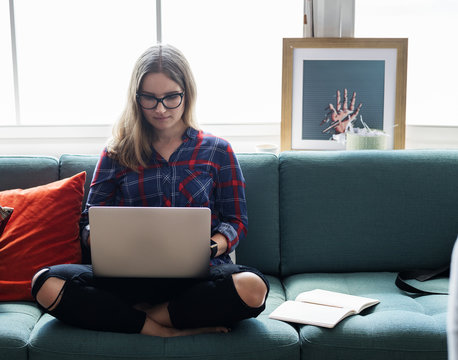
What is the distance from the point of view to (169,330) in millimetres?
1695

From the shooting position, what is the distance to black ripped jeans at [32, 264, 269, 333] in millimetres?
1674

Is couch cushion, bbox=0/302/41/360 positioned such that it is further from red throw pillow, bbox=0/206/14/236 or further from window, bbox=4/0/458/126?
window, bbox=4/0/458/126

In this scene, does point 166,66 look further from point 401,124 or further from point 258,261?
point 401,124

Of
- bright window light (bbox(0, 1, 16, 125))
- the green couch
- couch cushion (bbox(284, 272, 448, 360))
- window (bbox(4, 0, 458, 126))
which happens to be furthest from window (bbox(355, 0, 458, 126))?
bright window light (bbox(0, 1, 16, 125))

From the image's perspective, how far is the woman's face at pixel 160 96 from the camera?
2000mm

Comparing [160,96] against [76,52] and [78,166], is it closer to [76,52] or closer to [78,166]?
[78,166]

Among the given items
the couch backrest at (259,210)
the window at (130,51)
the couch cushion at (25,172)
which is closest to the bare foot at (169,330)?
the couch backrest at (259,210)

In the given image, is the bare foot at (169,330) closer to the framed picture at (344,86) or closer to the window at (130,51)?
the framed picture at (344,86)

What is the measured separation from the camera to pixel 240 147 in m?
2.85

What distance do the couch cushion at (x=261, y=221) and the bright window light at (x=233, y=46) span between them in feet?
2.18

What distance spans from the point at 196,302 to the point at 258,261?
1.95ft

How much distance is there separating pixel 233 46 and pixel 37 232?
52.4 inches

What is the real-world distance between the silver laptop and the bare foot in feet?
0.51

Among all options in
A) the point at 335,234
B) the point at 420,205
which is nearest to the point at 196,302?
the point at 335,234
